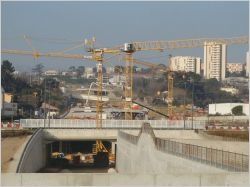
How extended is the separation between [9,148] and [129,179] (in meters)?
25.4

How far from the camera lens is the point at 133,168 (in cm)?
3928

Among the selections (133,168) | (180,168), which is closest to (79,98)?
(133,168)

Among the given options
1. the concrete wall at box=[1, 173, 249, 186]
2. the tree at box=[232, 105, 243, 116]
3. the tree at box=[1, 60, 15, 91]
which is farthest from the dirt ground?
the tree at box=[1, 60, 15, 91]

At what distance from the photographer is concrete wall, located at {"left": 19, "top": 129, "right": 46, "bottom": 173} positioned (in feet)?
126

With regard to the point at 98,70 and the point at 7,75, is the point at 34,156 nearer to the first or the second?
the point at 98,70

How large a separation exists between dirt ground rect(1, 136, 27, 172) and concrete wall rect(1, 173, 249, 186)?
45.4 feet

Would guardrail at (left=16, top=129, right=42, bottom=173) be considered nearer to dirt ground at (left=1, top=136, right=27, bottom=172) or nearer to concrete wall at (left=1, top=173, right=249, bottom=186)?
dirt ground at (left=1, top=136, right=27, bottom=172)

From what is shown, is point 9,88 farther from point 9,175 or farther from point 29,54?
point 9,175

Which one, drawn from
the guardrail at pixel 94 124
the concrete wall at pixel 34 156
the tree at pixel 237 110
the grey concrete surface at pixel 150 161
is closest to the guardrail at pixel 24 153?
the concrete wall at pixel 34 156

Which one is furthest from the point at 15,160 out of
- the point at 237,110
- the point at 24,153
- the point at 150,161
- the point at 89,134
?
the point at 237,110

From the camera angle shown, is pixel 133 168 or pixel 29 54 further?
pixel 29 54

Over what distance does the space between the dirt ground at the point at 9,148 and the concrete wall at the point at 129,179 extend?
45.4 feet

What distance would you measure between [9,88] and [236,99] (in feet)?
229

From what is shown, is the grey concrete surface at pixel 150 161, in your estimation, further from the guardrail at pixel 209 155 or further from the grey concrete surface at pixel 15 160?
the grey concrete surface at pixel 15 160
